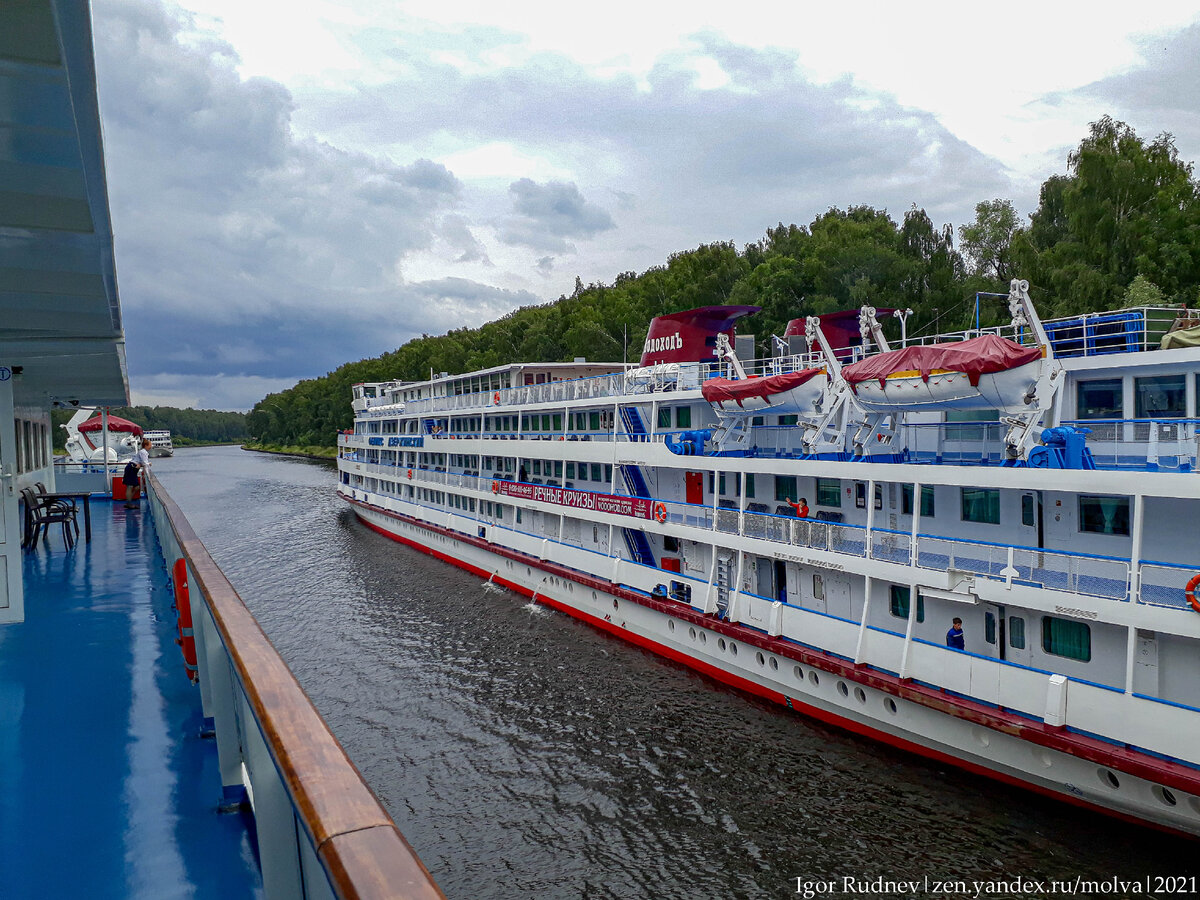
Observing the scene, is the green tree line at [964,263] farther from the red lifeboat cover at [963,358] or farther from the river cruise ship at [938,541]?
the red lifeboat cover at [963,358]

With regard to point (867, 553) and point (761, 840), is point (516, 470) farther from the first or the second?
point (761, 840)

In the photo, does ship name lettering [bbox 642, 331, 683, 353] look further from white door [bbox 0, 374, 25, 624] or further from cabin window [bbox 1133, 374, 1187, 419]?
white door [bbox 0, 374, 25, 624]

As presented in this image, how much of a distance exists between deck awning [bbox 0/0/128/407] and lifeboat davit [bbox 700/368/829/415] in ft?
48.1

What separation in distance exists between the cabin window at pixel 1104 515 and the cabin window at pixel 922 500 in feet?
10.7

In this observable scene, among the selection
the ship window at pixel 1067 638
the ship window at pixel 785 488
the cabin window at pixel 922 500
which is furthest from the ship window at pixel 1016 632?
the ship window at pixel 785 488

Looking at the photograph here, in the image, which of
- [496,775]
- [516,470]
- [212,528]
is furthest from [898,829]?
[212,528]

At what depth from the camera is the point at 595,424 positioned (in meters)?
28.9

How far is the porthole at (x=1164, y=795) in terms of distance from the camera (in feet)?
38.0

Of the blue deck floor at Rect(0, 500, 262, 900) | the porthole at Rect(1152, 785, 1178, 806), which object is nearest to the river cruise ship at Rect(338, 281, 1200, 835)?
the porthole at Rect(1152, 785, 1178, 806)

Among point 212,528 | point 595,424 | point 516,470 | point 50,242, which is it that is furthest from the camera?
point 212,528

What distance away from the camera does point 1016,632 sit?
1449cm

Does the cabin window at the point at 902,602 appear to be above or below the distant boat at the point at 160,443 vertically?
below

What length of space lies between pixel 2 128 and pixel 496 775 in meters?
14.8

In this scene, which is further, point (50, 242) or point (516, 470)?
point (516, 470)
